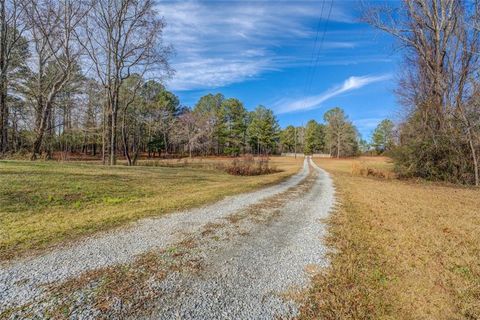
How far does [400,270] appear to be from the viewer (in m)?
3.15

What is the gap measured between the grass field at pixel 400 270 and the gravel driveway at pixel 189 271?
320mm

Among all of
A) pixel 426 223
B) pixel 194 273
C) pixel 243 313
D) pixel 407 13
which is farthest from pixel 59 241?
pixel 407 13

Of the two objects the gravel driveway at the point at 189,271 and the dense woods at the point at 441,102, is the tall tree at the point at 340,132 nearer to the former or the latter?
the dense woods at the point at 441,102

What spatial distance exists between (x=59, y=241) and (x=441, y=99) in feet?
62.1

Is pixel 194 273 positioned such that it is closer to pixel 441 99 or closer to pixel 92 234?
pixel 92 234

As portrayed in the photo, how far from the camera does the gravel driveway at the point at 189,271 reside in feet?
7.07

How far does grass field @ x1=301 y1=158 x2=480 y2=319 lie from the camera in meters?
2.33

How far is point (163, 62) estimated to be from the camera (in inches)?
710

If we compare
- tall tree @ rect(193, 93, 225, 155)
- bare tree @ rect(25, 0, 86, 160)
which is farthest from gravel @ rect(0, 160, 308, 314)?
tall tree @ rect(193, 93, 225, 155)

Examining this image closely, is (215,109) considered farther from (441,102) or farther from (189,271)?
(189,271)

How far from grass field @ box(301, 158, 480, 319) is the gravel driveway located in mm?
320

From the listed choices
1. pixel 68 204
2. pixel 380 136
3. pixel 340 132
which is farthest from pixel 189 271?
pixel 380 136

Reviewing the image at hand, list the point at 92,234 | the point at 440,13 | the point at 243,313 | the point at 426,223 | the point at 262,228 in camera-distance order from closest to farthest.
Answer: the point at 243,313, the point at 92,234, the point at 262,228, the point at 426,223, the point at 440,13

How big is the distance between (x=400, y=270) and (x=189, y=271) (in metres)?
2.76
